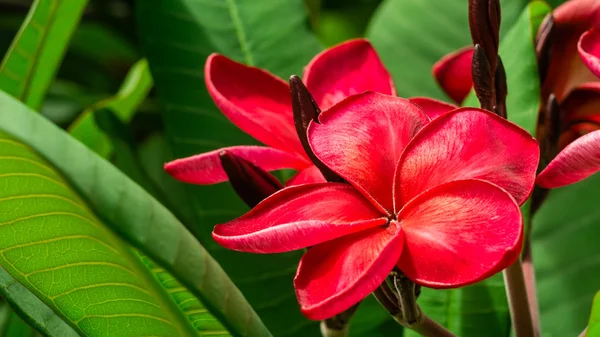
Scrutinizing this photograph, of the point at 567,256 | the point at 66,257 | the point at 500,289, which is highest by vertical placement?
the point at 66,257

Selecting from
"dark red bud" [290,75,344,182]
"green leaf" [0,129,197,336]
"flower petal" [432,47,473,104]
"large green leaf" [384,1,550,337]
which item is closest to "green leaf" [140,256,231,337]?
"green leaf" [0,129,197,336]

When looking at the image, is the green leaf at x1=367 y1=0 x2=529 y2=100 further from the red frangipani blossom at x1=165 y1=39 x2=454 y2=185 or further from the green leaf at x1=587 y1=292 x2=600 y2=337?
the green leaf at x1=587 y1=292 x2=600 y2=337

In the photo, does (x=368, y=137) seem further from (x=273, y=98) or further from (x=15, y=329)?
(x=15, y=329)

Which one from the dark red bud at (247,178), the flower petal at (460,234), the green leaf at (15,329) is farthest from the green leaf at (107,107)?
the flower petal at (460,234)

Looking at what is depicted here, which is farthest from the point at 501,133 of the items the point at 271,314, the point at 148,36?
the point at 148,36

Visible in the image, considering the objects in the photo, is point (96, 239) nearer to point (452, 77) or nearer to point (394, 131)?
point (394, 131)

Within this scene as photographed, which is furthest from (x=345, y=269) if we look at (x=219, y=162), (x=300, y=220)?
(x=219, y=162)

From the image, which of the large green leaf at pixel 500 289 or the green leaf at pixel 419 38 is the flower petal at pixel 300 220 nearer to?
the large green leaf at pixel 500 289
